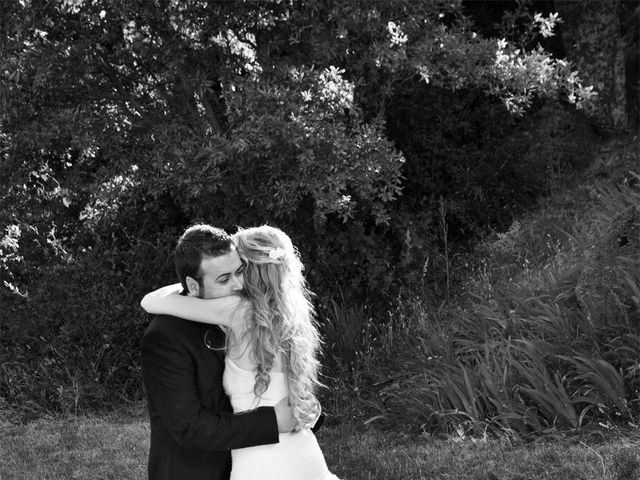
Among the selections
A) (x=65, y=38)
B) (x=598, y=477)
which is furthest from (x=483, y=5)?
(x=598, y=477)

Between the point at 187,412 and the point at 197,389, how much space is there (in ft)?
0.59

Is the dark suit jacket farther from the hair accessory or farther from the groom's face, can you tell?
the hair accessory

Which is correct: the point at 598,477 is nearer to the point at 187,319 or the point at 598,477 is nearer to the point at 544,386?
the point at 544,386

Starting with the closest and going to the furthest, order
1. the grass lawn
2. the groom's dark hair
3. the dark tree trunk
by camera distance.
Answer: the groom's dark hair < the grass lawn < the dark tree trunk

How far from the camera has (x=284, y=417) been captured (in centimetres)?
333

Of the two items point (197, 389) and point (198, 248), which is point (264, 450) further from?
point (198, 248)

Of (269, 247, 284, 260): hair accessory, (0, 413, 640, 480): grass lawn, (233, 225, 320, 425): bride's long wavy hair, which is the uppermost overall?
(269, 247, 284, 260): hair accessory

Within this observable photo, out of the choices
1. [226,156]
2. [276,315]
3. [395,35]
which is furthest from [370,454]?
[395,35]

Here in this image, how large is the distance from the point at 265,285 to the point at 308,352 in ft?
1.08

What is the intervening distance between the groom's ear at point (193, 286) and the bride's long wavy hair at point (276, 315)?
0.19m

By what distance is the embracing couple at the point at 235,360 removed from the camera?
3242mm

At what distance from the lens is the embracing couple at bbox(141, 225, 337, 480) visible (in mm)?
3242

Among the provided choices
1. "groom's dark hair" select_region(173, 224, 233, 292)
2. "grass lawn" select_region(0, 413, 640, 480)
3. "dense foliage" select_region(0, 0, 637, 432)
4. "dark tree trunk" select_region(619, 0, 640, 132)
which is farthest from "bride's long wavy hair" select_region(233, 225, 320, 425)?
"dark tree trunk" select_region(619, 0, 640, 132)

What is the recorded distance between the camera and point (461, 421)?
6.16m
